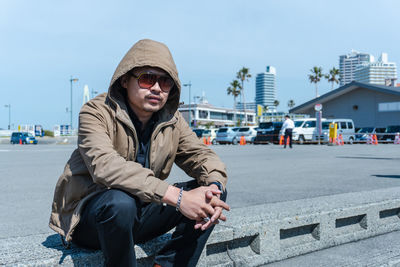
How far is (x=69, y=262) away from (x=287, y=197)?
4.17 metres

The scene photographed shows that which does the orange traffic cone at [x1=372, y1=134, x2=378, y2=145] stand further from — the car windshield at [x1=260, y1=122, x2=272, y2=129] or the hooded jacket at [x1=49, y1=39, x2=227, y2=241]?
the hooded jacket at [x1=49, y1=39, x2=227, y2=241]

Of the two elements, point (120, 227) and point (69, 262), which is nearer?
point (120, 227)

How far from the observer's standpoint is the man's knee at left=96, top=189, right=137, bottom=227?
6.65 ft

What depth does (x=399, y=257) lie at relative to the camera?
3359 millimetres

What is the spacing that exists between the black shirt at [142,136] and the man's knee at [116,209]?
1.33 ft

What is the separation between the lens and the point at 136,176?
7.00ft

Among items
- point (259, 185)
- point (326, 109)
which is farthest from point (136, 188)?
point (326, 109)

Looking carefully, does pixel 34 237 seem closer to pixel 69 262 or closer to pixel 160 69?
pixel 69 262

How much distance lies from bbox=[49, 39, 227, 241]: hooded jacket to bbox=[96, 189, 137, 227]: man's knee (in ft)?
0.20

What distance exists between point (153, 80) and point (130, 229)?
92 cm

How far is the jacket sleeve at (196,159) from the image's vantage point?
2.73 meters

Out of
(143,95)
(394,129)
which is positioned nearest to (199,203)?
(143,95)

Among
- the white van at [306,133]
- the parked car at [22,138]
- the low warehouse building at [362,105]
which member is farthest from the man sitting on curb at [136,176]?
the parked car at [22,138]

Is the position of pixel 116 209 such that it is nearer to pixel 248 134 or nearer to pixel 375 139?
pixel 375 139
